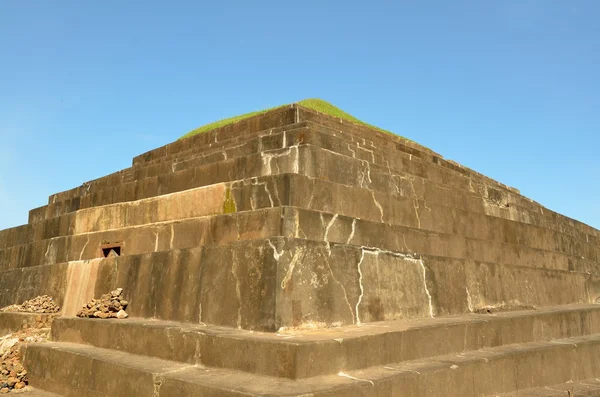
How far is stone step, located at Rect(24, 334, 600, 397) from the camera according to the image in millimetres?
3699

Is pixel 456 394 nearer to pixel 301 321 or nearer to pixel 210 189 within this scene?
pixel 301 321

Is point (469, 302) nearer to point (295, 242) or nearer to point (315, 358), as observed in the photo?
point (295, 242)

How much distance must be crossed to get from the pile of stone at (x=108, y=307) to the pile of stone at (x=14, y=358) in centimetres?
81

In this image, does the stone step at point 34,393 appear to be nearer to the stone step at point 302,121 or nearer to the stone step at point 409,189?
the stone step at point 409,189

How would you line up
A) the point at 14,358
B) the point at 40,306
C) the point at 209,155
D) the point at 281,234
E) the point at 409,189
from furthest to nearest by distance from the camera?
the point at 209,155, the point at 409,189, the point at 40,306, the point at 14,358, the point at 281,234

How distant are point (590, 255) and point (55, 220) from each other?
12.7 metres

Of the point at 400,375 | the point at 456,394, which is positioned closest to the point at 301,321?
the point at 400,375

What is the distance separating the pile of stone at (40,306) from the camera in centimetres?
739

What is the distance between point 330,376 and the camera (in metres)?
3.93

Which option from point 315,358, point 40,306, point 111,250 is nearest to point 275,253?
point 315,358

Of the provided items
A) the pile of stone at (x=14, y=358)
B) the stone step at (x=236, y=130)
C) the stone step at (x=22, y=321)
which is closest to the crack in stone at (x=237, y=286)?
the pile of stone at (x=14, y=358)

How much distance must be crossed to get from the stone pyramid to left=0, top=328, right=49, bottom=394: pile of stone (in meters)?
0.20

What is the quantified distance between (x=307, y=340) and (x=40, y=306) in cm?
542

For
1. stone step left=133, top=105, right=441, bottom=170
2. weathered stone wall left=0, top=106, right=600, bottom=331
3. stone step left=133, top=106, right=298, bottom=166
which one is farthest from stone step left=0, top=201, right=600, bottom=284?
stone step left=133, top=106, right=298, bottom=166
